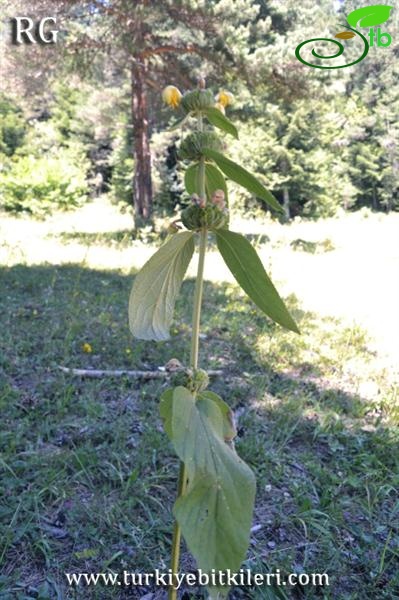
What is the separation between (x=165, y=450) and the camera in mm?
2000

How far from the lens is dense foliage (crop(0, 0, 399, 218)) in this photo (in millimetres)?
8102

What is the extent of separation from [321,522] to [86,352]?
1.80 metres

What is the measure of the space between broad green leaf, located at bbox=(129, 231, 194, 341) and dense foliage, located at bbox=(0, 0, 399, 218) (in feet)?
22.9

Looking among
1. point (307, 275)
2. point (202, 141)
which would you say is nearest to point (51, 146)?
point (307, 275)

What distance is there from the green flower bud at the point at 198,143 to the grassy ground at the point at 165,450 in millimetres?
1263

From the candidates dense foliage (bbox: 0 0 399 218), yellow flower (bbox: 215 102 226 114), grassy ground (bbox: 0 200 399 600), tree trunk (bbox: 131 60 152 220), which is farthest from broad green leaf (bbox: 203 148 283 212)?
tree trunk (bbox: 131 60 152 220)

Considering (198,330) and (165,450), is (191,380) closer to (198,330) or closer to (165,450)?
(198,330)

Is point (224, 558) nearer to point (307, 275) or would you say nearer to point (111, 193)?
point (307, 275)

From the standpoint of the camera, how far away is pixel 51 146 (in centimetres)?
2000

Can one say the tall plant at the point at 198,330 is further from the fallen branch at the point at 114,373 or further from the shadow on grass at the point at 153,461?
the fallen branch at the point at 114,373

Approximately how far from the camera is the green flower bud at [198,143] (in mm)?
611

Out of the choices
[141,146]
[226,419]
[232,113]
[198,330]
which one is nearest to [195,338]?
[198,330]

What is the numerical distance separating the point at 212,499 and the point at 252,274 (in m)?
0.27

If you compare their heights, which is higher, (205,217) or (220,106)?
(220,106)
